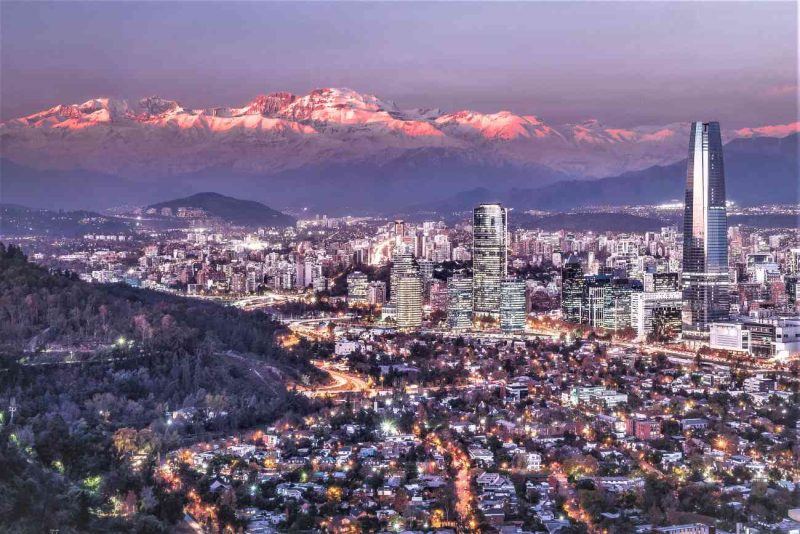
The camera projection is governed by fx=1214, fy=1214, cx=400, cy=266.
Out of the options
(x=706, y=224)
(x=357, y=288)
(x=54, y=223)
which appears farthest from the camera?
(x=54, y=223)

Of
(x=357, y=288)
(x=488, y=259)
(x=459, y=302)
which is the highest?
(x=488, y=259)

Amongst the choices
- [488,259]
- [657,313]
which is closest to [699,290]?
[657,313]

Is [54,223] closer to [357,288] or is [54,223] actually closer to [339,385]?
[357,288]

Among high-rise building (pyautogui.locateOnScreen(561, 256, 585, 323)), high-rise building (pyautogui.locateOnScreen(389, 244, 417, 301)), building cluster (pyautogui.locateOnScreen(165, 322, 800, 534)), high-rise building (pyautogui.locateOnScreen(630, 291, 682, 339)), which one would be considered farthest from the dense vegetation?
high-rise building (pyautogui.locateOnScreen(561, 256, 585, 323))

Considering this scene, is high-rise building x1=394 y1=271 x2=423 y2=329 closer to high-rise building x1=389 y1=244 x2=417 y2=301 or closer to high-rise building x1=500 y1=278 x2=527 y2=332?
high-rise building x1=389 y1=244 x2=417 y2=301

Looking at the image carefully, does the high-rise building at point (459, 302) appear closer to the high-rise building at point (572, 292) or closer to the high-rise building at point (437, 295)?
the high-rise building at point (437, 295)
